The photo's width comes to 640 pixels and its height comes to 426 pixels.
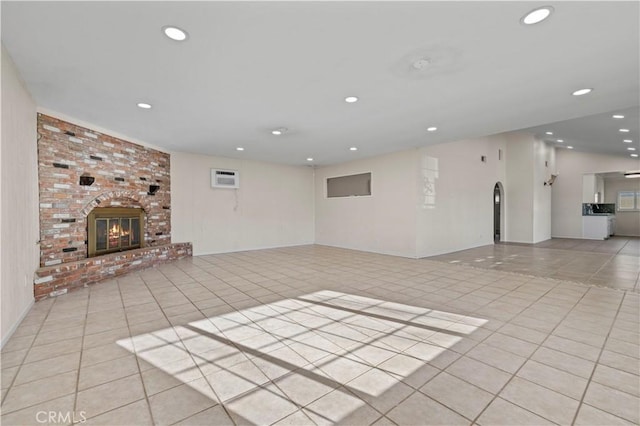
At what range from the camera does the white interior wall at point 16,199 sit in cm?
251

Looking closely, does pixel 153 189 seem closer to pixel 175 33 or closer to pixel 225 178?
pixel 225 178

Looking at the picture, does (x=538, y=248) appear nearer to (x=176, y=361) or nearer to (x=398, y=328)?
(x=398, y=328)

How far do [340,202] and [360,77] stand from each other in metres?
5.71

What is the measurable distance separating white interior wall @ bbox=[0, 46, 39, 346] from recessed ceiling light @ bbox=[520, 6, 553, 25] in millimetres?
4195

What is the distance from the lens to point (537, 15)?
200cm

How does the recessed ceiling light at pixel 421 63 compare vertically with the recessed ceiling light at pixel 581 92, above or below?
above

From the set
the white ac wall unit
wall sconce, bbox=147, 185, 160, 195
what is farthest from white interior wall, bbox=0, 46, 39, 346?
the white ac wall unit

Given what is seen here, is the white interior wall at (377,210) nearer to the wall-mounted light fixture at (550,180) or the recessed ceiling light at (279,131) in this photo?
the recessed ceiling light at (279,131)

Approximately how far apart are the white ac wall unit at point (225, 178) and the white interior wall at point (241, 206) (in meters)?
0.13

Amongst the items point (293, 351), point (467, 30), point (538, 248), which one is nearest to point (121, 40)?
point (467, 30)

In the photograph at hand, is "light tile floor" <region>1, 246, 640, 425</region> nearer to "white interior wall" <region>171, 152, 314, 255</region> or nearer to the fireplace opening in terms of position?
the fireplace opening

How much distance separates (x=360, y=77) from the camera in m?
2.94

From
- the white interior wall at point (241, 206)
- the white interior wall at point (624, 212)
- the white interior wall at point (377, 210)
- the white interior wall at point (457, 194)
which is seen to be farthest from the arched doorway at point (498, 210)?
the white interior wall at point (241, 206)

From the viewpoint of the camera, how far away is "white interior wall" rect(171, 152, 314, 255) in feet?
22.4
